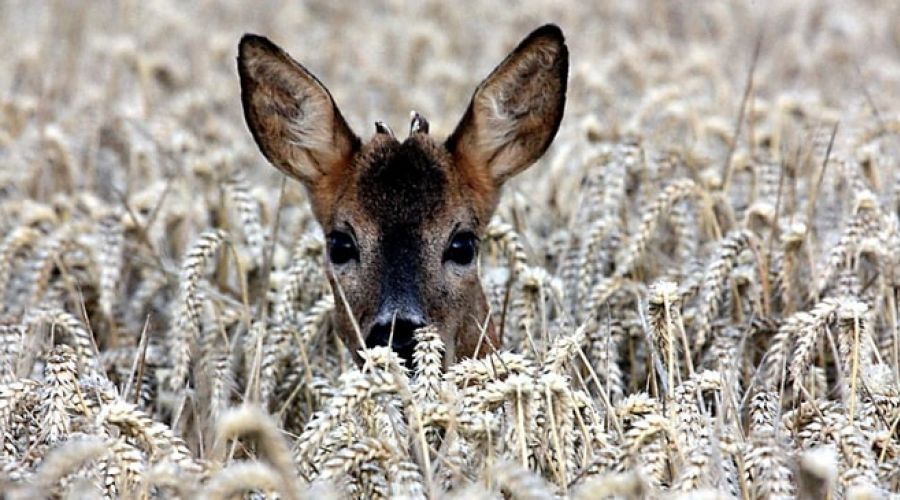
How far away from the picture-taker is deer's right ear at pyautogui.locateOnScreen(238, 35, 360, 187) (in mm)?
6137

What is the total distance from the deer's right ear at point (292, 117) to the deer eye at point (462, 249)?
1.97 ft

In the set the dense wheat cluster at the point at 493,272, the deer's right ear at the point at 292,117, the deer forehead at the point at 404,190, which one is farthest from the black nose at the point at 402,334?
the deer's right ear at the point at 292,117

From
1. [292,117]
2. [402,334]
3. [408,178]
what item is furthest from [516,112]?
[402,334]

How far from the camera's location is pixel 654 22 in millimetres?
11477

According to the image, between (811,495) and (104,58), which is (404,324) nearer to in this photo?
(811,495)

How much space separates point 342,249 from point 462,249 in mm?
461

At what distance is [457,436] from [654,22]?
722 cm

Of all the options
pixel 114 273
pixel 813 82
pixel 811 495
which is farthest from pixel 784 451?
pixel 813 82

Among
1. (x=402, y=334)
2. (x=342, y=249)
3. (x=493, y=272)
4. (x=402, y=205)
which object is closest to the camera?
(x=402, y=334)

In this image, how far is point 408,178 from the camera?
5918 mm

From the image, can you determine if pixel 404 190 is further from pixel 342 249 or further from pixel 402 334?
pixel 402 334

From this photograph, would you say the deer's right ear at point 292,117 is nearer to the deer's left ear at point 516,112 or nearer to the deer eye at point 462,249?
the deer's left ear at point 516,112

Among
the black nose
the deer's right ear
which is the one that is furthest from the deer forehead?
the black nose

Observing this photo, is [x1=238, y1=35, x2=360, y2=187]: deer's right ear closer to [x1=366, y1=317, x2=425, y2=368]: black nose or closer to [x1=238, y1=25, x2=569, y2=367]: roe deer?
[x1=238, y1=25, x2=569, y2=367]: roe deer
